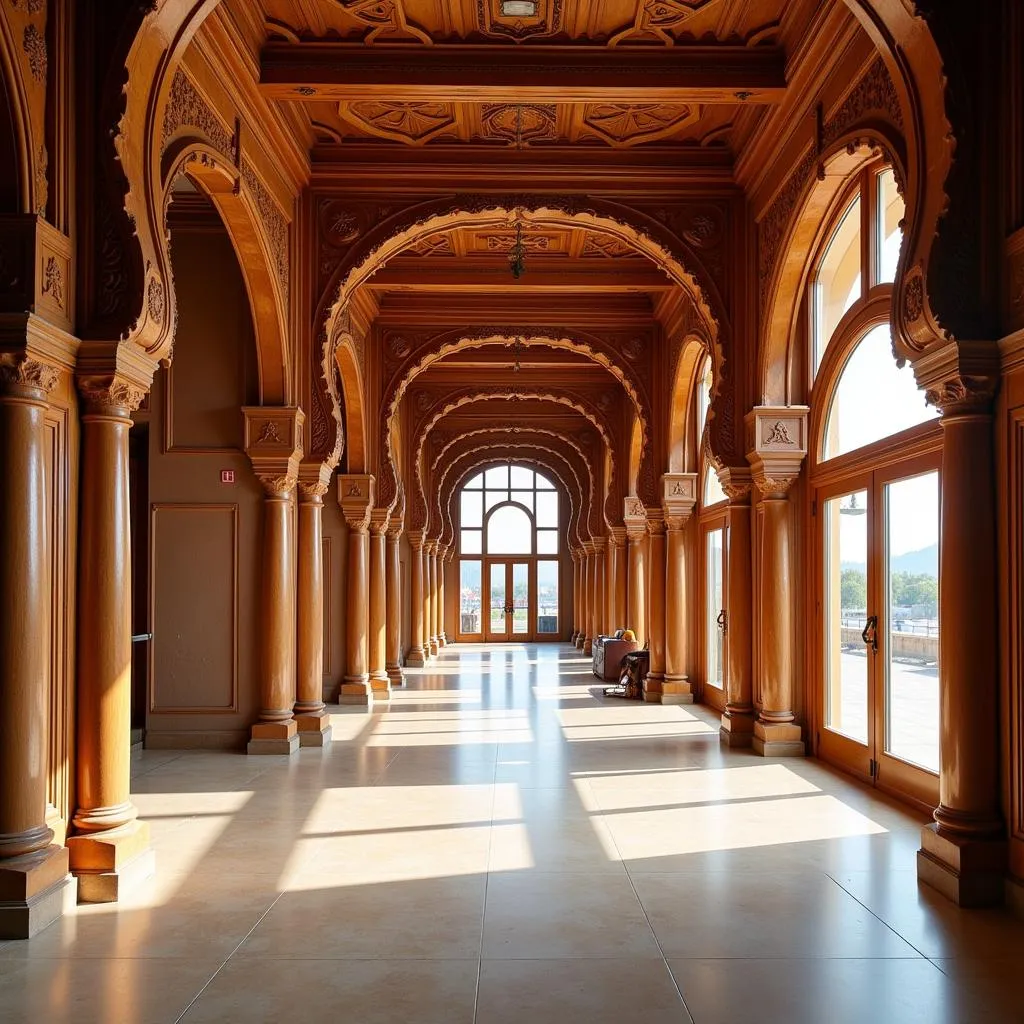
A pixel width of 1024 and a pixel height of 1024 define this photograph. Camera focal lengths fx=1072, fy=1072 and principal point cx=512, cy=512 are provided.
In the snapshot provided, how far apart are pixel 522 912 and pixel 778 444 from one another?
5.50m

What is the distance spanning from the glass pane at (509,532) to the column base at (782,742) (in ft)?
76.6

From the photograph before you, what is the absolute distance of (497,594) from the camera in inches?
1287

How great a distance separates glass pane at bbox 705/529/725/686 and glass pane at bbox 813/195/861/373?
4.26 meters

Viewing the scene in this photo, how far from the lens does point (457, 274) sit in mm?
12484

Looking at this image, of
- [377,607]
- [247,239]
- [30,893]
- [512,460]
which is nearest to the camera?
[30,893]

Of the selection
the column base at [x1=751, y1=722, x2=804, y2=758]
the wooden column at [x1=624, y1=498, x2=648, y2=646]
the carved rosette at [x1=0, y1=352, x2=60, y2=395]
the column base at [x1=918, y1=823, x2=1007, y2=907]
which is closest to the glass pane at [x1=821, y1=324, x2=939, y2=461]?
the column base at [x1=751, y1=722, x2=804, y2=758]

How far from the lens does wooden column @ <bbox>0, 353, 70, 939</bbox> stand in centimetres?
451

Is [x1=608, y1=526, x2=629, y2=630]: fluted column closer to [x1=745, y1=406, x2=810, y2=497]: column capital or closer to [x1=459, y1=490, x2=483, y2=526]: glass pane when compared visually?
[x1=745, y1=406, x2=810, y2=497]: column capital

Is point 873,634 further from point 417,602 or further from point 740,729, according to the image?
point 417,602

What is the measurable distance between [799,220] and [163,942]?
6793mm

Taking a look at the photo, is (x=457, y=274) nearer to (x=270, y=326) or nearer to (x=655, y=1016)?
(x=270, y=326)

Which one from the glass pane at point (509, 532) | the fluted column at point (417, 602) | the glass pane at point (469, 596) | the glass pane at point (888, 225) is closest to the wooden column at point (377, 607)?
the fluted column at point (417, 602)

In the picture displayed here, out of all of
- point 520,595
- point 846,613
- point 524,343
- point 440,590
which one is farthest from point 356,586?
point 520,595

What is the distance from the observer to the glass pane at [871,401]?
23.9 ft
